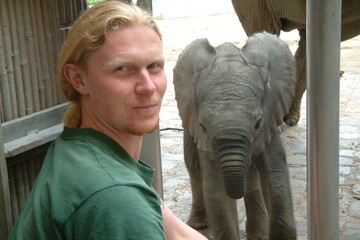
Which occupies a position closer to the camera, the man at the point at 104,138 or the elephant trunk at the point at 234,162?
the man at the point at 104,138

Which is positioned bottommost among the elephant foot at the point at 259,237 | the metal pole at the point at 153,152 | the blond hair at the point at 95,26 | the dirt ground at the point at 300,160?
the dirt ground at the point at 300,160

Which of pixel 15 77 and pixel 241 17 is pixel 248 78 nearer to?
pixel 15 77

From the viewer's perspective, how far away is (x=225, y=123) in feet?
9.05

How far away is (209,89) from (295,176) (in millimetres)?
1710

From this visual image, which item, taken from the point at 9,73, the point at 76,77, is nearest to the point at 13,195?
the point at 9,73

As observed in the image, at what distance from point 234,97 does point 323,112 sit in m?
0.99

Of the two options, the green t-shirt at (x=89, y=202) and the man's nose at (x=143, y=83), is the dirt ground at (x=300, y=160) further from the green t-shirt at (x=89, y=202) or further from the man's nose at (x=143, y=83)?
the green t-shirt at (x=89, y=202)

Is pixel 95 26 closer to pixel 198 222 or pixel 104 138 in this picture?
pixel 104 138

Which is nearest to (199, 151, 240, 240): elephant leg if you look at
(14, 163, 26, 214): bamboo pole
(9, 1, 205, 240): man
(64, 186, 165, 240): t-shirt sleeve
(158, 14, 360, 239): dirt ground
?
(158, 14, 360, 239): dirt ground

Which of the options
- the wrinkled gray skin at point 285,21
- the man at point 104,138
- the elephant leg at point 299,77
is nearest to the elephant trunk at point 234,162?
the man at point 104,138

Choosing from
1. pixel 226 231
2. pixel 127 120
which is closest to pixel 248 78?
pixel 226 231

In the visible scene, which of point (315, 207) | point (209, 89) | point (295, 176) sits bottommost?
point (295, 176)

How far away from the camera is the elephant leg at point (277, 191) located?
3068 mm

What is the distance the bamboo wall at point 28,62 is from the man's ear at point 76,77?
0.62m
